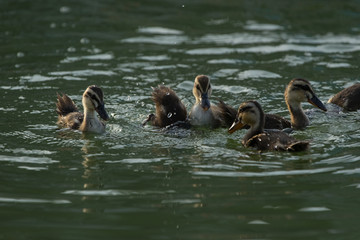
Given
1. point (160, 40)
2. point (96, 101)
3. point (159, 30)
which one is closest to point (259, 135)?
point (96, 101)

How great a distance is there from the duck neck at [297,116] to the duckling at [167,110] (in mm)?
1533

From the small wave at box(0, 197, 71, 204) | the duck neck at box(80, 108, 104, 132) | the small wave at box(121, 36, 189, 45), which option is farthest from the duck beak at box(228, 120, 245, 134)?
the small wave at box(121, 36, 189, 45)

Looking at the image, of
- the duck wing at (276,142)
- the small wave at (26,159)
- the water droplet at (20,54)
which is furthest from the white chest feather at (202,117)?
the water droplet at (20,54)

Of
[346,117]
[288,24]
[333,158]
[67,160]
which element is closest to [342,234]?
[333,158]

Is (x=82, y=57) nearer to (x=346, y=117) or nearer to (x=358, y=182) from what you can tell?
(x=346, y=117)

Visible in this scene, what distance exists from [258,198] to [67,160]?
2625mm

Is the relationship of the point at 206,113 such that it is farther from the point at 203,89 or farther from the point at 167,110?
the point at 167,110

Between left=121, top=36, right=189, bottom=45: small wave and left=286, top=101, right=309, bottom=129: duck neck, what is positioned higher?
left=121, top=36, right=189, bottom=45: small wave

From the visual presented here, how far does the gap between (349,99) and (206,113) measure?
223 cm

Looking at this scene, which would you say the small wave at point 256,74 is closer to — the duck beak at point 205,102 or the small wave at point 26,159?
the duck beak at point 205,102

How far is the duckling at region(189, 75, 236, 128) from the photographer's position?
10094 millimetres

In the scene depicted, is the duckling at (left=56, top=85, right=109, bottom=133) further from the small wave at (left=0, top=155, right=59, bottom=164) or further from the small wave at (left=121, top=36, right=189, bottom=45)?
the small wave at (left=121, top=36, right=189, bottom=45)

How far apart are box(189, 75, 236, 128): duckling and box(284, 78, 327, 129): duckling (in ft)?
2.84

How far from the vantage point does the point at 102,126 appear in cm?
1012
